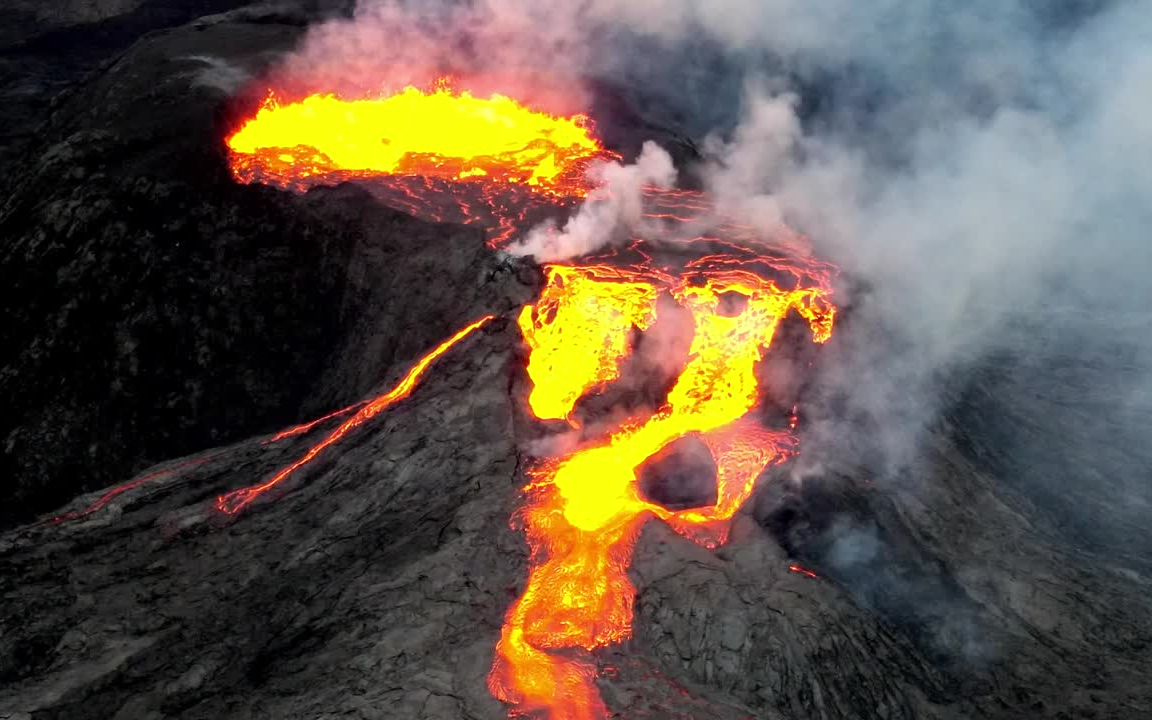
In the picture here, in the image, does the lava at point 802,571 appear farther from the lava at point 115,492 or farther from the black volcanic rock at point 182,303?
the lava at point 115,492

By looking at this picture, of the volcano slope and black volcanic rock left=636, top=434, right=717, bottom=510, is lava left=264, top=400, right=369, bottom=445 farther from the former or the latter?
black volcanic rock left=636, top=434, right=717, bottom=510

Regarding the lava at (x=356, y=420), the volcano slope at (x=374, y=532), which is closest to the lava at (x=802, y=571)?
the volcano slope at (x=374, y=532)

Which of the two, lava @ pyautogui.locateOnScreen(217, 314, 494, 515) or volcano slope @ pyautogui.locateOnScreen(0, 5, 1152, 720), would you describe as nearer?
volcano slope @ pyautogui.locateOnScreen(0, 5, 1152, 720)

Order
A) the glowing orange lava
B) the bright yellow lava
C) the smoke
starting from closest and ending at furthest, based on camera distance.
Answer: the glowing orange lava, the smoke, the bright yellow lava

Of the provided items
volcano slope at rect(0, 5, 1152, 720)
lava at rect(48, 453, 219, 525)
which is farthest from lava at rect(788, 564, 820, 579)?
lava at rect(48, 453, 219, 525)

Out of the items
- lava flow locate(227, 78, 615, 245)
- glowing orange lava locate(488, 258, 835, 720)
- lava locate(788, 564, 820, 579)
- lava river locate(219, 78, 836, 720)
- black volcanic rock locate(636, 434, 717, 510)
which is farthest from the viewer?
lava flow locate(227, 78, 615, 245)

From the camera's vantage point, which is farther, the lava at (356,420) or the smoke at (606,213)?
the smoke at (606,213)

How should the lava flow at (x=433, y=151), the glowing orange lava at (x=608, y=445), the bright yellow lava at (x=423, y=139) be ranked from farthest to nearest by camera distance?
the bright yellow lava at (x=423, y=139) → the lava flow at (x=433, y=151) → the glowing orange lava at (x=608, y=445)
